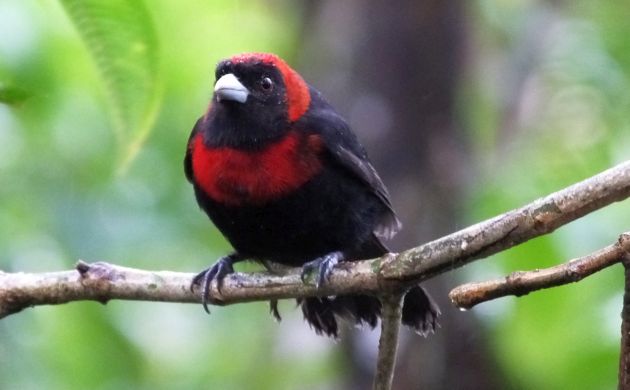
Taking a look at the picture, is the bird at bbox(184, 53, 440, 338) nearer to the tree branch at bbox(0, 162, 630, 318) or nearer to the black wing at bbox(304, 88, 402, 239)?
the black wing at bbox(304, 88, 402, 239)

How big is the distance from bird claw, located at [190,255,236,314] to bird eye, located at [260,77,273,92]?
607 millimetres

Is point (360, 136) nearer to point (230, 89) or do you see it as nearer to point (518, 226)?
point (230, 89)

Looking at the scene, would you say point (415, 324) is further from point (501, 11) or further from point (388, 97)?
point (501, 11)

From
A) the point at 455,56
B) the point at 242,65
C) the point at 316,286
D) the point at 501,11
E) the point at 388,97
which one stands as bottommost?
the point at 316,286

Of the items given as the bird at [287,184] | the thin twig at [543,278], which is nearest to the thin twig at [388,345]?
the thin twig at [543,278]

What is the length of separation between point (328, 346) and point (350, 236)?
2.10 metres

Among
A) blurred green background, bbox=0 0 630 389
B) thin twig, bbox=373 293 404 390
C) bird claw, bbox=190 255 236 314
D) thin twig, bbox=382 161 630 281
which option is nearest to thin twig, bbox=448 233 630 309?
thin twig, bbox=382 161 630 281

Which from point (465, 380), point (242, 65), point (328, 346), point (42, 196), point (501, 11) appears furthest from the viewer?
point (501, 11)

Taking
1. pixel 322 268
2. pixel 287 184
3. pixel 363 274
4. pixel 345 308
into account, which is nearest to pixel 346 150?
pixel 287 184

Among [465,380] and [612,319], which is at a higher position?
[465,380]

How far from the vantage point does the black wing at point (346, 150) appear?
147 inches

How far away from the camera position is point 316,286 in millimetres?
2781

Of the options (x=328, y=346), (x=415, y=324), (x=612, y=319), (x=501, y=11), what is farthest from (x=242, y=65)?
(x=501, y=11)

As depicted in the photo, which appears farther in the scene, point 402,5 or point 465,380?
point 402,5
